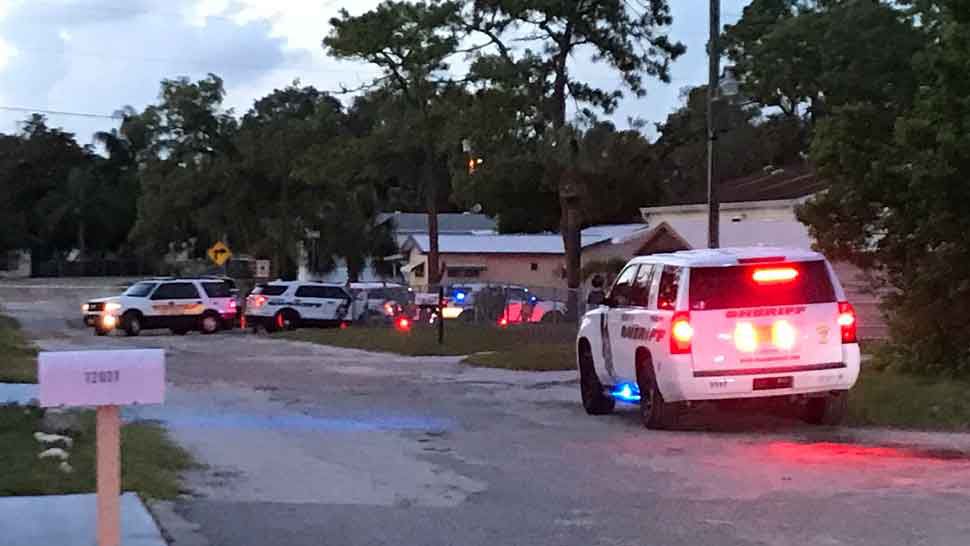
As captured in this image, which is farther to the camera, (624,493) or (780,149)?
(780,149)

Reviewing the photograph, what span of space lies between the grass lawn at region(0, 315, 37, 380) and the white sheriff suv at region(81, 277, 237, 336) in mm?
8251

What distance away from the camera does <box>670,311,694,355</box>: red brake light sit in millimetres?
14945

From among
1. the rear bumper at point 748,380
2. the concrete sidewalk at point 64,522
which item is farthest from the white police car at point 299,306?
Answer: the concrete sidewalk at point 64,522

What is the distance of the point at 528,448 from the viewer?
46.9 ft

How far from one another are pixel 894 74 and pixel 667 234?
888 centimetres

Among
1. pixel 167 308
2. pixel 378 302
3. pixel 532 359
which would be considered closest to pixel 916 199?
pixel 532 359

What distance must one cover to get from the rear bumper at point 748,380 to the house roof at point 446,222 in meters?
66.8

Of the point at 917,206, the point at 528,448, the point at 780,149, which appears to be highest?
the point at 780,149

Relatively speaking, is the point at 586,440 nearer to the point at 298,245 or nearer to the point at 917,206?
the point at 917,206

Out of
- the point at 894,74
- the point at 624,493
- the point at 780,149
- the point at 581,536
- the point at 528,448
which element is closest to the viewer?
the point at 581,536

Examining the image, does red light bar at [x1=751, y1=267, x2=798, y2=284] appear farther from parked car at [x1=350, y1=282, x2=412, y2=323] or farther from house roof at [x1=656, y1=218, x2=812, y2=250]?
parked car at [x1=350, y1=282, x2=412, y2=323]

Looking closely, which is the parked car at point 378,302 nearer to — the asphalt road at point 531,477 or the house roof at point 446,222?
the asphalt road at point 531,477

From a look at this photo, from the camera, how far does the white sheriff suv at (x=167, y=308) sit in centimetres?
4625

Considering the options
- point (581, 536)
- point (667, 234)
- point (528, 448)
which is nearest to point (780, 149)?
point (667, 234)
